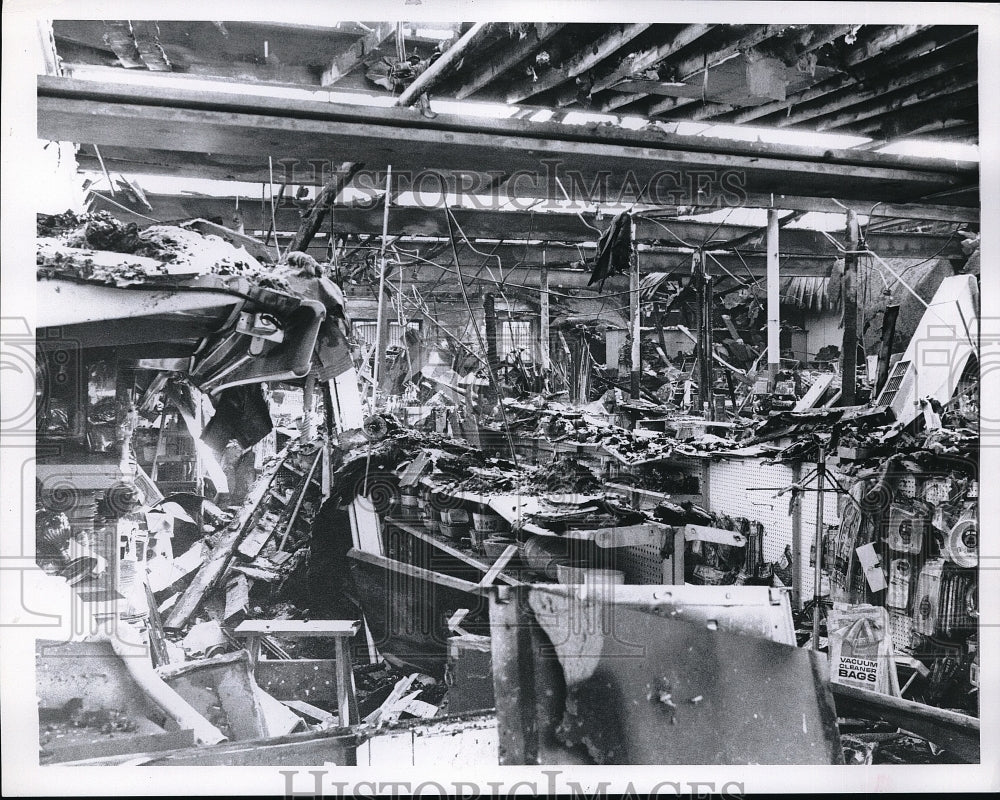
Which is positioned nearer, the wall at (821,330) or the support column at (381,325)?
the support column at (381,325)

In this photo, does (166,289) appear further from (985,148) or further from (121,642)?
(985,148)

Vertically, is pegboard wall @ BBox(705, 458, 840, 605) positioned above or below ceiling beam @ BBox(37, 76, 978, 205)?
below

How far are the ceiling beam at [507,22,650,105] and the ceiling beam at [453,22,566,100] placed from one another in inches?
3.1

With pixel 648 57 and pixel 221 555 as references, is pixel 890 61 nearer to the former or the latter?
pixel 648 57

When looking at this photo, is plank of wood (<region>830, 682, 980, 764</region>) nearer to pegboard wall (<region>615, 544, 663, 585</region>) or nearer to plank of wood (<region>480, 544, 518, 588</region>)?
pegboard wall (<region>615, 544, 663, 585</region>)

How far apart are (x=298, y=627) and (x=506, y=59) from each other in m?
1.93

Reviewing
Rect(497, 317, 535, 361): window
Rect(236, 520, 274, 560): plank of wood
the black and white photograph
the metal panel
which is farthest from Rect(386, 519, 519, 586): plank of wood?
Rect(497, 317, 535, 361): window

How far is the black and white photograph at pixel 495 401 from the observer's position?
2.15 metres

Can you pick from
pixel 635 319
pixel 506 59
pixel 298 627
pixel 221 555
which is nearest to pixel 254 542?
pixel 221 555

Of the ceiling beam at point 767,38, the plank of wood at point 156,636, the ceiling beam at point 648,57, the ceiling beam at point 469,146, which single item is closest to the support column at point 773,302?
the ceiling beam at point 469,146

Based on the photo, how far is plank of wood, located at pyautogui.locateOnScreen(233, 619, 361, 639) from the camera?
2250mm

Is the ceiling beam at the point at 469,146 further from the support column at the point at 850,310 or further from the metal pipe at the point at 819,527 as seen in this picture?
the metal pipe at the point at 819,527

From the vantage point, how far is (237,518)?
7.43ft

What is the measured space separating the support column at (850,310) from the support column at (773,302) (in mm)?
221
